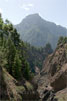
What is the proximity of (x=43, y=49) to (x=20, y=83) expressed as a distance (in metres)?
147

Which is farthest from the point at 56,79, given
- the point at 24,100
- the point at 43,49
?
the point at 43,49

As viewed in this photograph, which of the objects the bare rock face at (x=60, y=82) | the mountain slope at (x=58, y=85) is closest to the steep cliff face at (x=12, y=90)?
the mountain slope at (x=58, y=85)

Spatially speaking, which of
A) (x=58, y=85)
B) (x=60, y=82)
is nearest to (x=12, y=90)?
(x=58, y=85)

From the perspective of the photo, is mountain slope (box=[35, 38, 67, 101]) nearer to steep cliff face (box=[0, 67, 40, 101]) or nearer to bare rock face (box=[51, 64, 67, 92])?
bare rock face (box=[51, 64, 67, 92])

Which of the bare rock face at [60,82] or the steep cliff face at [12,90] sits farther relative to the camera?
the bare rock face at [60,82]

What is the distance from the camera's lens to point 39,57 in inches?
6757

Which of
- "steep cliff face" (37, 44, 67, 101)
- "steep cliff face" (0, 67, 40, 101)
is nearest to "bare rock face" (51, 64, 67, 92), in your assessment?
"steep cliff face" (37, 44, 67, 101)

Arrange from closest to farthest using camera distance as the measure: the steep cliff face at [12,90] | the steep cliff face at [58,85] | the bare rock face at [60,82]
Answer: the steep cliff face at [12,90], the steep cliff face at [58,85], the bare rock face at [60,82]

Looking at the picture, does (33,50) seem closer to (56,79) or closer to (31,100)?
(56,79)

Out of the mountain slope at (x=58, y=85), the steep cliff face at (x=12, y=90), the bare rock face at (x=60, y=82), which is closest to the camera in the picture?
the steep cliff face at (x=12, y=90)

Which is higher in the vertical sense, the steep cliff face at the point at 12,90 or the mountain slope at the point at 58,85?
the steep cliff face at the point at 12,90

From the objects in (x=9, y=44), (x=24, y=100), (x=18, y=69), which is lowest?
(x=24, y=100)

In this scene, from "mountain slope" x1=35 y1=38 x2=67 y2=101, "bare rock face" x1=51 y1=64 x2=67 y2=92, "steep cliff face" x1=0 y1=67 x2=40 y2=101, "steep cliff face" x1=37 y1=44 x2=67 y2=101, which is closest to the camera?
"steep cliff face" x1=0 y1=67 x2=40 y2=101

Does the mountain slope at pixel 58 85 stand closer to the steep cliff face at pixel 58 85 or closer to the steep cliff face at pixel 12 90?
the steep cliff face at pixel 58 85
